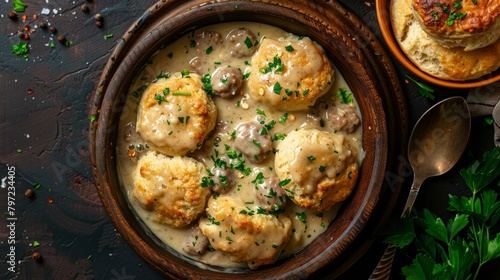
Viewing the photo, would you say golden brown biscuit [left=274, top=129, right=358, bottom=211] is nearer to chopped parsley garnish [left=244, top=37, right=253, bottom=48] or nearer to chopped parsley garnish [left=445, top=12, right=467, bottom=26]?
chopped parsley garnish [left=244, top=37, right=253, bottom=48]

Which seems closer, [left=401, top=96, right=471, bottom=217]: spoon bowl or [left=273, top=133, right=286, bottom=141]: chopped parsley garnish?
[left=273, top=133, right=286, bottom=141]: chopped parsley garnish

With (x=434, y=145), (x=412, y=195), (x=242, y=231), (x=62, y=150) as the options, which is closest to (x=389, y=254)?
(x=412, y=195)

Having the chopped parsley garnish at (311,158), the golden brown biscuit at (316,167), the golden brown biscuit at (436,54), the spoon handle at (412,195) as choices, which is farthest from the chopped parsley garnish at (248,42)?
the spoon handle at (412,195)

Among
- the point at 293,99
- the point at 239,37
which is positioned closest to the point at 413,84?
the point at 293,99

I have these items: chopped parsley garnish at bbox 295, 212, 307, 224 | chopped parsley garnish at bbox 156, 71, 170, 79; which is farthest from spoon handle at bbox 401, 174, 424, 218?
chopped parsley garnish at bbox 156, 71, 170, 79

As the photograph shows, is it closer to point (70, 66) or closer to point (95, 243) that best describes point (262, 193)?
point (95, 243)

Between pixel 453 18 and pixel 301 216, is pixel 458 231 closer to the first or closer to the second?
pixel 301 216

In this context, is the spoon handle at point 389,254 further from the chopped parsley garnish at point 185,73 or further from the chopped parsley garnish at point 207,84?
the chopped parsley garnish at point 185,73
